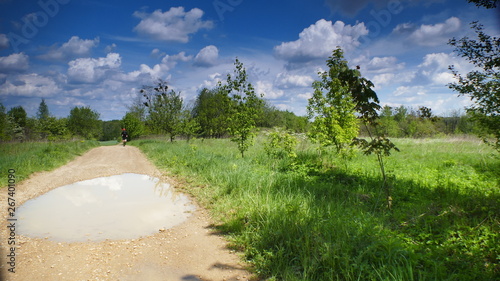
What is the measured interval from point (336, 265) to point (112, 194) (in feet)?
20.4

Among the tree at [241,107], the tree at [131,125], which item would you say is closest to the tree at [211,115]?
the tree at [131,125]

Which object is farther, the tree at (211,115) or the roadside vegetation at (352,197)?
the tree at (211,115)

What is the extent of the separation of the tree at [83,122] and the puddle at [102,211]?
5300 cm

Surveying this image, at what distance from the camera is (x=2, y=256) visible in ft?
11.9

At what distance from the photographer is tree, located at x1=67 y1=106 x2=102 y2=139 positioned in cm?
5369

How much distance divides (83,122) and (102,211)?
58.9 m

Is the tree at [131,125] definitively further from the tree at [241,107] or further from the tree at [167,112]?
the tree at [241,107]

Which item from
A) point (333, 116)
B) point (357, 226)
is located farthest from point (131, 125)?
point (357, 226)

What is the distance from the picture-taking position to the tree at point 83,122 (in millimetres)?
53688

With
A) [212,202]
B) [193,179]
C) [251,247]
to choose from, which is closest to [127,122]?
[193,179]

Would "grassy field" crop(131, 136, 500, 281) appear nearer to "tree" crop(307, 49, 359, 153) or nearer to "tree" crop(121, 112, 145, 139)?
"tree" crop(307, 49, 359, 153)

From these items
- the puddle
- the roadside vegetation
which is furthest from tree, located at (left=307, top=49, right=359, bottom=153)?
the puddle

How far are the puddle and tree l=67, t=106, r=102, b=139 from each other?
53.0 meters

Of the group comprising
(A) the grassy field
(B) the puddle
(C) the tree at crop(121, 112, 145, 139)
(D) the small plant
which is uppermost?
(C) the tree at crop(121, 112, 145, 139)
